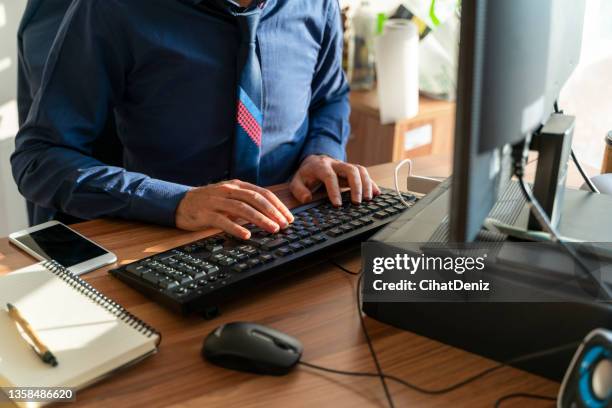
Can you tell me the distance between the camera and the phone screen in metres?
0.88

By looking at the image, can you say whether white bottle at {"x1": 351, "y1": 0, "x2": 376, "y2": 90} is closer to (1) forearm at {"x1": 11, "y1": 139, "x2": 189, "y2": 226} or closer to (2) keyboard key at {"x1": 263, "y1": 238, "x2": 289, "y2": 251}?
(1) forearm at {"x1": 11, "y1": 139, "x2": 189, "y2": 226}

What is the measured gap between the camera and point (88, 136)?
1122 mm

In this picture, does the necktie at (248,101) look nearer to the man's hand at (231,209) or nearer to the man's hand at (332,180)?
the man's hand at (332,180)

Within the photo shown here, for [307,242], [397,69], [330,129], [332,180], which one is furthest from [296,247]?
[397,69]

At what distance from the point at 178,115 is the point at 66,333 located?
0.62 metres

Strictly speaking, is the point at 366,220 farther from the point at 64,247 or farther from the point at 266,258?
the point at 64,247

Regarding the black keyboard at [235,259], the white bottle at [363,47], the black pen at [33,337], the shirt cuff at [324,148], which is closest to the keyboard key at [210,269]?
the black keyboard at [235,259]

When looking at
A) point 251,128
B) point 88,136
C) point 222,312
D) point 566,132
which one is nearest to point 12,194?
point 88,136

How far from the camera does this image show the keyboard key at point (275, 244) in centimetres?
85

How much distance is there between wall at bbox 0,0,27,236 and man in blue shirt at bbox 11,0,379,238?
0.75 m

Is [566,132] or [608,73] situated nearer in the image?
[566,132]

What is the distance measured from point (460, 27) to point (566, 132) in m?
0.32

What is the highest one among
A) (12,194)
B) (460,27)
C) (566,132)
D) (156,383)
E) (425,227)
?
(460,27)

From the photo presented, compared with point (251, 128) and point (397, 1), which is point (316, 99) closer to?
point (251, 128)
